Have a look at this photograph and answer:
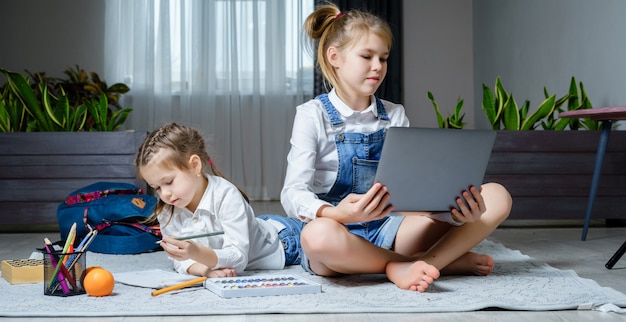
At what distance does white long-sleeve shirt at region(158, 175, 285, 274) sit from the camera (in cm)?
191

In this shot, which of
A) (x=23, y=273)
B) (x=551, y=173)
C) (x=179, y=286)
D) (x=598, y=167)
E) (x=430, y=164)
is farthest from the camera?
(x=551, y=173)

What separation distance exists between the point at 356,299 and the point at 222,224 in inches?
18.6

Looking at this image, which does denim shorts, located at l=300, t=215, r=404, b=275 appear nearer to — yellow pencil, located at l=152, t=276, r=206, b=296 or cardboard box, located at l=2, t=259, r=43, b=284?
yellow pencil, located at l=152, t=276, r=206, b=296

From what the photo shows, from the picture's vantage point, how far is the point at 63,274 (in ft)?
5.48

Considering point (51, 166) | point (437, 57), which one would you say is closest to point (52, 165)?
point (51, 166)

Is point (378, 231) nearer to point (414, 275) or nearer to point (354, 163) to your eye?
point (354, 163)

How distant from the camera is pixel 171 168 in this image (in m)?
1.88

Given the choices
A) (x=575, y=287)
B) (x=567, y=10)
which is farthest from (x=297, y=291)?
(x=567, y=10)

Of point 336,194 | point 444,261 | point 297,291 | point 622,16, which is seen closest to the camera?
point 297,291

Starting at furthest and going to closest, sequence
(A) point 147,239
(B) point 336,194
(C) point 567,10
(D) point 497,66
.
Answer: (D) point 497,66, (C) point 567,10, (A) point 147,239, (B) point 336,194

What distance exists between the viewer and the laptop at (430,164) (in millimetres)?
1553

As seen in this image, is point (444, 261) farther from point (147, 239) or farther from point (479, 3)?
point (479, 3)

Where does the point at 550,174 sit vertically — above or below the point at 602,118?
below

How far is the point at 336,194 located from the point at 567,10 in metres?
2.41
